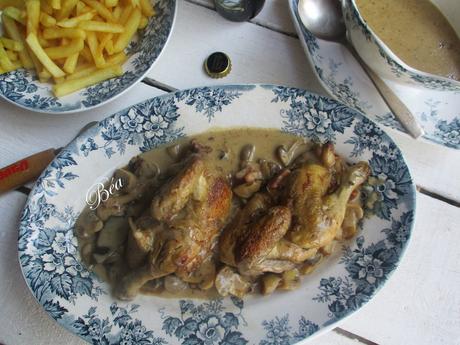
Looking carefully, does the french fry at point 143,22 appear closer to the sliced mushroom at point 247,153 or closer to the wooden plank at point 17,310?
the sliced mushroom at point 247,153

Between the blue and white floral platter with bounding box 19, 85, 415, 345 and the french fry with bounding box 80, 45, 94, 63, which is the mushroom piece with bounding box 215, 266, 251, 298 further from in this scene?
the french fry with bounding box 80, 45, 94, 63

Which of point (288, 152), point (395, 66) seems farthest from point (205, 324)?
point (395, 66)

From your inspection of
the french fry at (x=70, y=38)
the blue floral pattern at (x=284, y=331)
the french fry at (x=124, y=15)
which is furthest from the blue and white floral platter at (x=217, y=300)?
the french fry at (x=124, y=15)

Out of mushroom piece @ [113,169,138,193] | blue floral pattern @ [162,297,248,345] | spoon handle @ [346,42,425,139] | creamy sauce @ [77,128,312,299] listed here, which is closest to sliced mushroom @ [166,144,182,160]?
creamy sauce @ [77,128,312,299]

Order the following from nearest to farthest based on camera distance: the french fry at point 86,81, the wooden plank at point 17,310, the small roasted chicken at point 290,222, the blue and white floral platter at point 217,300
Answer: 1. the small roasted chicken at point 290,222
2. the blue and white floral platter at point 217,300
3. the wooden plank at point 17,310
4. the french fry at point 86,81

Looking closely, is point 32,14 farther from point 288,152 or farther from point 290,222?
point 290,222

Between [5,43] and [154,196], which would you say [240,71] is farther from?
[5,43]
